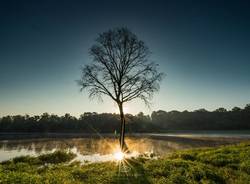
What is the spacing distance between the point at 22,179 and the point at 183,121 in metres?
119

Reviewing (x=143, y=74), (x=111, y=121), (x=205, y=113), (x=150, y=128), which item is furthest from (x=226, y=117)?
(x=143, y=74)

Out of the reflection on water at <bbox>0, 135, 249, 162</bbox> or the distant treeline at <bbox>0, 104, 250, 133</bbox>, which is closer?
the reflection on water at <bbox>0, 135, 249, 162</bbox>

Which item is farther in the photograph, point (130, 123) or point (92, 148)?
point (130, 123)

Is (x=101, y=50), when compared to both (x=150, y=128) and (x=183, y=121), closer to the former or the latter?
(x=150, y=128)

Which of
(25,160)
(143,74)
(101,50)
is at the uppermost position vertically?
(101,50)

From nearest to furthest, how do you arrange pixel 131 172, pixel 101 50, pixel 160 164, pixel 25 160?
pixel 131 172 → pixel 160 164 → pixel 25 160 → pixel 101 50

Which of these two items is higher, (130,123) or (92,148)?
(130,123)

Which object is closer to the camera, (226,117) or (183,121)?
(226,117)

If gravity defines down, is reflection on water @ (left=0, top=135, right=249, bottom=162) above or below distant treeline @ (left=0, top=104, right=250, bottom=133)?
below

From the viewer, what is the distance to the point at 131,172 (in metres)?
10.7

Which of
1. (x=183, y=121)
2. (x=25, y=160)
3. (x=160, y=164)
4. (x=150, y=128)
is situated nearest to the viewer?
(x=160, y=164)

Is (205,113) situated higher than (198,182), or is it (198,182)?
(205,113)

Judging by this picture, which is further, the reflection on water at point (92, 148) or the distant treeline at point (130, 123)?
the distant treeline at point (130, 123)

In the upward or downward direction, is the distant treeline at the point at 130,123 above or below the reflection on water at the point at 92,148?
above
